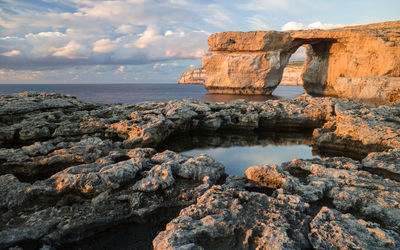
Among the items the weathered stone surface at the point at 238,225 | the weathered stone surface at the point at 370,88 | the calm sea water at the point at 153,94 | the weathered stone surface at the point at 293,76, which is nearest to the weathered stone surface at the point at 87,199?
the weathered stone surface at the point at 238,225

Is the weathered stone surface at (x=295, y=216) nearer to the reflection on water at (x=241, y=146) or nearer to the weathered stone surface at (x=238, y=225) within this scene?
the weathered stone surface at (x=238, y=225)

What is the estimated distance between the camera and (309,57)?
33.2 metres

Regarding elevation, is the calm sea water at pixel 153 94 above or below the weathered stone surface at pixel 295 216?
above

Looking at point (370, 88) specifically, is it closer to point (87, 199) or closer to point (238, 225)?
point (238, 225)

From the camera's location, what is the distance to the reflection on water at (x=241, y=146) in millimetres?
8566

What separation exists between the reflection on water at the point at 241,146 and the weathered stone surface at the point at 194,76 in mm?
107787

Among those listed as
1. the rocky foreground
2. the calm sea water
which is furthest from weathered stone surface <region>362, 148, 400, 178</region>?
the calm sea water

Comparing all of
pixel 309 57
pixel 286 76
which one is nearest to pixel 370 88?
pixel 309 57

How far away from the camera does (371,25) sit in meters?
27.5

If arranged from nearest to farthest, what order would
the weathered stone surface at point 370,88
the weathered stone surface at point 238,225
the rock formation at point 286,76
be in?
the weathered stone surface at point 238,225, the weathered stone surface at point 370,88, the rock formation at point 286,76

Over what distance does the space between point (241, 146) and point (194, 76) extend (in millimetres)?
117487

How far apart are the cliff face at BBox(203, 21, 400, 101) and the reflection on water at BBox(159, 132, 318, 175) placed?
1832 cm

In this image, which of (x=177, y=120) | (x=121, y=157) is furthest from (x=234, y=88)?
(x=121, y=157)

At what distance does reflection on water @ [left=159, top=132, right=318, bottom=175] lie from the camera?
8.57 m
